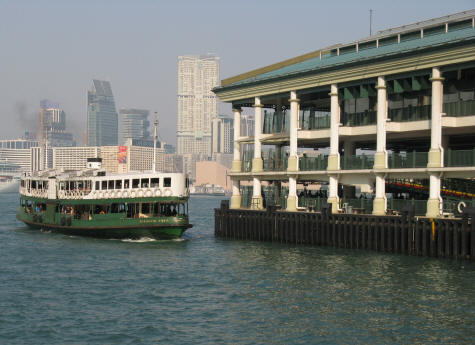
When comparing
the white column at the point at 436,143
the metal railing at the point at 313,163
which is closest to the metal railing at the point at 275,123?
the metal railing at the point at 313,163

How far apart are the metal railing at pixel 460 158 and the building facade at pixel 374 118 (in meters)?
0.08

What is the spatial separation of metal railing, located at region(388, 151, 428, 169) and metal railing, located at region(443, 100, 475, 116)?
349 centimetres

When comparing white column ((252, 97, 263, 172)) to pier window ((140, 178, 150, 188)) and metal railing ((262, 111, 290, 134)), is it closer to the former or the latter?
metal railing ((262, 111, 290, 134))

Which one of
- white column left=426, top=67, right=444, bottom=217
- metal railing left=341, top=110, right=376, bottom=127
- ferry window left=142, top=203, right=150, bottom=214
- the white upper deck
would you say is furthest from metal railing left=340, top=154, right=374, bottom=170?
ferry window left=142, top=203, right=150, bottom=214

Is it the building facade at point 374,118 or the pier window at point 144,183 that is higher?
the building facade at point 374,118

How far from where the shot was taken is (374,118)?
2175 inches

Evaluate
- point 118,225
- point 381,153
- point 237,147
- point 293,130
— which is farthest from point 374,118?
point 118,225

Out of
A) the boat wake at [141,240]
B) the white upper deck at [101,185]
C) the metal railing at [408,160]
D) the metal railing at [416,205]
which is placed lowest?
the boat wake at [141,240]

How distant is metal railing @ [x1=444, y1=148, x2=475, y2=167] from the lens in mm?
45719

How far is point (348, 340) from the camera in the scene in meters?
26.9

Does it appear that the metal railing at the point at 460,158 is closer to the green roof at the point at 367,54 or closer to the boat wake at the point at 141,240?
the green roof at the point at 367,54

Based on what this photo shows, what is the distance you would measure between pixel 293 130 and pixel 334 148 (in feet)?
19.3

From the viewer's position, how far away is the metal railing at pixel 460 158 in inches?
1800

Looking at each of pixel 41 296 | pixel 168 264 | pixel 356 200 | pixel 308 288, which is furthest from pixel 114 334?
pixel 356 200
